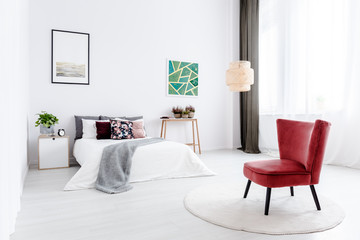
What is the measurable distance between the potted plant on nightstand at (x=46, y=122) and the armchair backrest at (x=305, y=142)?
3250 mm

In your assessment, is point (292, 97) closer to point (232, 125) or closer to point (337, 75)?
point (337, 75)

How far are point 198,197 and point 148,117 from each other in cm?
273

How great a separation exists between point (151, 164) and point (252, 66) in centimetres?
337

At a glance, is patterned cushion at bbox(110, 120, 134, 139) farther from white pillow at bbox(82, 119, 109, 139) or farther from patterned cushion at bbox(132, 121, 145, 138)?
white pillow at bbox(82, 119, 109, 139)

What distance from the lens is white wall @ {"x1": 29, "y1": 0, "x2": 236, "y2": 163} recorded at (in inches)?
167

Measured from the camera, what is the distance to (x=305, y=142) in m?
2.40

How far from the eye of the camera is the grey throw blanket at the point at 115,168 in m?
2.86

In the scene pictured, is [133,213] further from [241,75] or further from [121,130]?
[241,75]

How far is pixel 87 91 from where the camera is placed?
4.53m

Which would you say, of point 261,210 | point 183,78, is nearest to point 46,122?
point 183,78

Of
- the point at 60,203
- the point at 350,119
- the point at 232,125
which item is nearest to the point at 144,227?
the point at 60,203

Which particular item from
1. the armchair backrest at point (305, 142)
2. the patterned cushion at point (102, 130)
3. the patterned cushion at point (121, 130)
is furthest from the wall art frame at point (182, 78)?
the armchair backrest at point (305, 142)

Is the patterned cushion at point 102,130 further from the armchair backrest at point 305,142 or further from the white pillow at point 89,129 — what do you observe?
the armchair backrest at point 305,142

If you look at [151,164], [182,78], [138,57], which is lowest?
[151,164]
